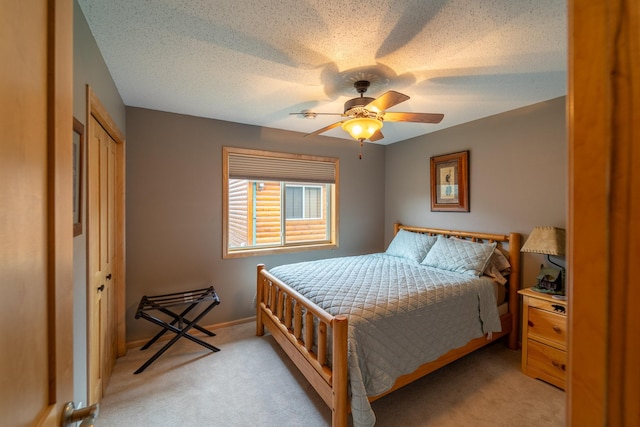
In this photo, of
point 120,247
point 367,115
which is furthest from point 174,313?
point 367,115

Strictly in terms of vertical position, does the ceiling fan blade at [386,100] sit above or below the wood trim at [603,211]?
above

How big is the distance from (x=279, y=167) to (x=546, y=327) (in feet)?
10.0

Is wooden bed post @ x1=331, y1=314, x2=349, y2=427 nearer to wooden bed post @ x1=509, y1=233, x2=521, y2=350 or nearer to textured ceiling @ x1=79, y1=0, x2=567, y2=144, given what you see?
textured ceiling @ x1=79, y1=0, x2=567, y2=144

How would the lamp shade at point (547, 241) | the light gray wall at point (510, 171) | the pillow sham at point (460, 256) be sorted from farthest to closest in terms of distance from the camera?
the pillow sham at point (460, 256), the light gray wall at point (510, 171), the lamp shade at point (547, 241)

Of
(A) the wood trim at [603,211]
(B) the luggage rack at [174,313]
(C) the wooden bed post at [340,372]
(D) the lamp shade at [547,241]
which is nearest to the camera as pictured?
(A) the wood trim at [603,211]

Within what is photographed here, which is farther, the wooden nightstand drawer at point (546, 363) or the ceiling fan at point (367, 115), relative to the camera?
the wooden nightstand drawer at point (546, 363)

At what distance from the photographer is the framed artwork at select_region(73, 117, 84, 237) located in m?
1.31

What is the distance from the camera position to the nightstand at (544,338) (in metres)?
2.09

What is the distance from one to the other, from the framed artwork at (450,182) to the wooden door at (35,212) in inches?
135

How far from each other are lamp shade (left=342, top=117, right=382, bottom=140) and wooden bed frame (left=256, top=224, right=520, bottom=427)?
4.31 feet

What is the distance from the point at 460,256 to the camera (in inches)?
109

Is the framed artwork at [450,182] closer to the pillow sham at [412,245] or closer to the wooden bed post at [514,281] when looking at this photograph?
the pillow sham at [412,245]

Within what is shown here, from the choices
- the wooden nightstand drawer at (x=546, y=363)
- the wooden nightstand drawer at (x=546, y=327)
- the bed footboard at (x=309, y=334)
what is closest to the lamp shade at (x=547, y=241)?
the wooden nightstand drawer at (x=546, y=327)

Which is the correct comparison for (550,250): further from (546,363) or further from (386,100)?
(386,100)
